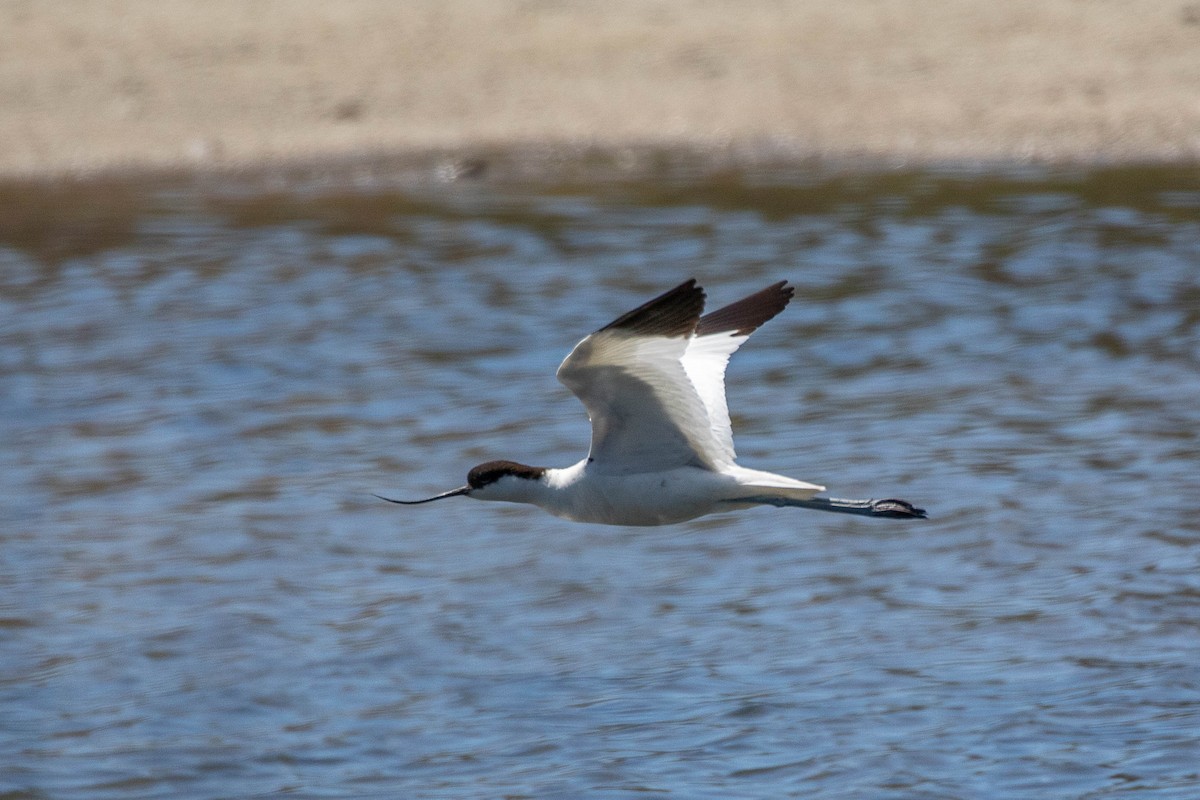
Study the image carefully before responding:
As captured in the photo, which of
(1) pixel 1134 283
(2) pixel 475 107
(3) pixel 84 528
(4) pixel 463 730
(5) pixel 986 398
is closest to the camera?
(4) pixel 463 730

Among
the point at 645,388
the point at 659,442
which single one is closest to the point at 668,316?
the point at 645,388

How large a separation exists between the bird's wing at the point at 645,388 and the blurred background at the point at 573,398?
1261 mm

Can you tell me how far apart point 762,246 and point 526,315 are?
6.41 ft

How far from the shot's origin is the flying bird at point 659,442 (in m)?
5.55

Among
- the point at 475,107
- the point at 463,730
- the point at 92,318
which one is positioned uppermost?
the point at 475,107

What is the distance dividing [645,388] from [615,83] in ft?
32.1

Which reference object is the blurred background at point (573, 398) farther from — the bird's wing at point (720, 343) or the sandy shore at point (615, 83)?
the bird's wing at point (720, 343)

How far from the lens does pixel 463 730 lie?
6.98 m

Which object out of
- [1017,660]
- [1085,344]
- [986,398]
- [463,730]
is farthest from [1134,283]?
[463,730]

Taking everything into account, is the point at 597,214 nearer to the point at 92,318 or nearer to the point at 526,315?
the point at 526,315

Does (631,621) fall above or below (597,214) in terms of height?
below

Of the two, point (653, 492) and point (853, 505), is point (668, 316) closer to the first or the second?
point (653, 492)

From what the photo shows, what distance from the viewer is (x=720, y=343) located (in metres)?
6.23

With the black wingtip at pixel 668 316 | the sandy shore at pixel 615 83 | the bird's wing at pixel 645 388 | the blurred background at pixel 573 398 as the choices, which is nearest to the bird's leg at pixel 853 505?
the bird's wing at pixel 645 388
